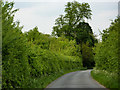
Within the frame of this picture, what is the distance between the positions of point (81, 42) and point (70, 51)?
33.8ft

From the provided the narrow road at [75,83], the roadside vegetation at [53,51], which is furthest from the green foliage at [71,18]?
the narrow road at [75,83]

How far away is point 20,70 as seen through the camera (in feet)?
44.6

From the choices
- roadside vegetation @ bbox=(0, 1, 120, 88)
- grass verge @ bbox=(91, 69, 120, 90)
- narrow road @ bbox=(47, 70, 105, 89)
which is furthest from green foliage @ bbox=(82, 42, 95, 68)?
grass verge @ bbox=(91, 69, 120, 90)

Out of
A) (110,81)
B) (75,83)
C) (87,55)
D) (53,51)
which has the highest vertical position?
(53,51)

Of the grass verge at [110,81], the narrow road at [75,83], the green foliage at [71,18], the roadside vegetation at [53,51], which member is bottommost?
the narrow road at [75,83]

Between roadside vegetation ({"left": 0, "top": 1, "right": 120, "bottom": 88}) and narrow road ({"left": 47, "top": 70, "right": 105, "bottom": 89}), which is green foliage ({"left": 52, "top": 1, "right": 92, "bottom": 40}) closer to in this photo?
roadside vegetation ({"left": 0, "top": 1, "right": 120, "bottom": 88})

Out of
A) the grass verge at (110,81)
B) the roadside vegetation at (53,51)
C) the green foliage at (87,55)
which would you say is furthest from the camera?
the green foliage at (87,55)

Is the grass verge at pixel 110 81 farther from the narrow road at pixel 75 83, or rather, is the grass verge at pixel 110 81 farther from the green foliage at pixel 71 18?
the green foliage at pixel 71 18

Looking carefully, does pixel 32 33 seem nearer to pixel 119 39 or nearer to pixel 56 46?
pixel 119 39

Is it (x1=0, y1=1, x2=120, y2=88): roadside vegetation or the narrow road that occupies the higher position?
(x1=0, y1=1, x2=120, y2=88): roadside vegetation

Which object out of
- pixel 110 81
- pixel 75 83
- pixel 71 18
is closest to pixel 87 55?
pixel 71 18

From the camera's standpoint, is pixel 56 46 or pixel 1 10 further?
pixel 56 46

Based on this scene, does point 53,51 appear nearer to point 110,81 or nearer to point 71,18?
point 110,81

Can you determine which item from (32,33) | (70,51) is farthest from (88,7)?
(32,33)
